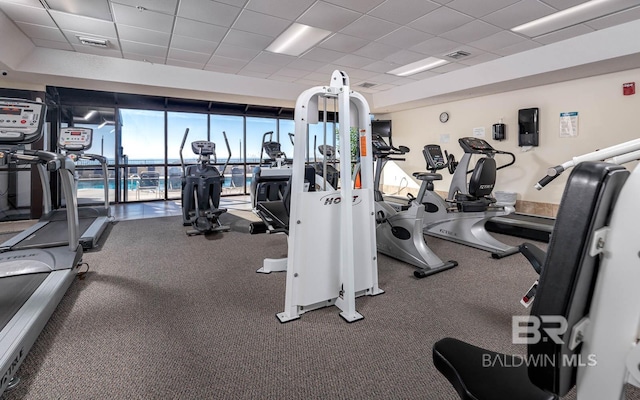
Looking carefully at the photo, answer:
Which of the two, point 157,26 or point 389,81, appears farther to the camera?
point 389,81

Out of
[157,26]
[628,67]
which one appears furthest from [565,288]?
[628,67]

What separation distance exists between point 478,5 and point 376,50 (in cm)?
183

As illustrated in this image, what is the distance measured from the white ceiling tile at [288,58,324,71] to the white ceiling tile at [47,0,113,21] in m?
2.92

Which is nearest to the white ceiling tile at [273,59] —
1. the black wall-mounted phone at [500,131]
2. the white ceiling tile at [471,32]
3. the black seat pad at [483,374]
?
the white ceiling tile at [471,32]

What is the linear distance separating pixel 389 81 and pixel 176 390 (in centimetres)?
717

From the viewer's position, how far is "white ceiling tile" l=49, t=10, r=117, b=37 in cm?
417

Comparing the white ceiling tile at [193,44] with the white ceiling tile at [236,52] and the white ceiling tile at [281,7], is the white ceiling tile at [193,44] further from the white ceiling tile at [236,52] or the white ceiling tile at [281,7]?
the white ceiling tile at [281,7]

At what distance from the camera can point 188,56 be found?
5.77m

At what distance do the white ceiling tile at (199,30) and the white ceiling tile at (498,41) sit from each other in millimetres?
3676

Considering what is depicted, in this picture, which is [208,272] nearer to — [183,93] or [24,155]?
[24,155]

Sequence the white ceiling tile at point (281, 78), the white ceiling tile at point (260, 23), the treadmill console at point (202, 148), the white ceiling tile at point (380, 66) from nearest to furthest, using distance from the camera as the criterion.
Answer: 1. the white ceiling tile at point (260, 23)
2. the treadmill console at point (202, 148)
3. the white ceiling tile at point (380, 66)
4. the white ceiling tile at point (281, 78)

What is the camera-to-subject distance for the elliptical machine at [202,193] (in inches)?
193

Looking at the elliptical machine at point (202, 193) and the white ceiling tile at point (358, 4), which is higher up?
the white ceiling tile at point (358, 4)

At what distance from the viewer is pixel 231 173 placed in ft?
32.3
